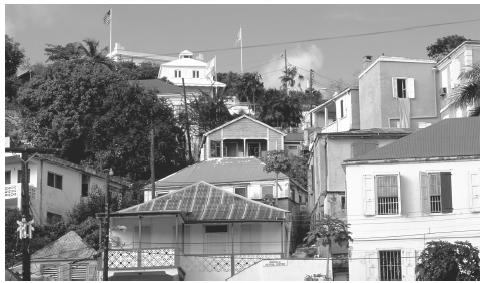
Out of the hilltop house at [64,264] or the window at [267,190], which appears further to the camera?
the window at [267,190]

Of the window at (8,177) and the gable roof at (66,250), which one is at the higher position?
the window at (8,177)

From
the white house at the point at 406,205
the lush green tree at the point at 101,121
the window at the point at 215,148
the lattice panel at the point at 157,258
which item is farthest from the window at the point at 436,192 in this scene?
the window at the point at 215,148

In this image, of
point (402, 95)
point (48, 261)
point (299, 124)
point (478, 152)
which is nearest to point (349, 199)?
point (478, 152)

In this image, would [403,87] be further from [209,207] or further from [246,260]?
[246,260]

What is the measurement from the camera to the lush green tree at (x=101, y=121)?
2889 inches

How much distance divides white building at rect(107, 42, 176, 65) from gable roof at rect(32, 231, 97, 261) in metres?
81.8

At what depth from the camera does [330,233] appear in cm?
4369

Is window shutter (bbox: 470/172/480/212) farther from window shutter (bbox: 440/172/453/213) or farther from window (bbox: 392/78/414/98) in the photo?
window (bbox: 392/78/414/98)

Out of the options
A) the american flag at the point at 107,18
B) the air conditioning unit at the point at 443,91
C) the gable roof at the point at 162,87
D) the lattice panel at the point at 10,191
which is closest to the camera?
the lattice panel at the point at 10,191

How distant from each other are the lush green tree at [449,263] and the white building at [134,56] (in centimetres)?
9595

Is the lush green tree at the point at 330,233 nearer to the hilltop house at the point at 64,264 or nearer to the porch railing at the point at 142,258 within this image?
the porch railing at the point at 142,258

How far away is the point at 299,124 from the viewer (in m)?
99.2

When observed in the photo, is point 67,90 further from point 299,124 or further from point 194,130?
point 299,124

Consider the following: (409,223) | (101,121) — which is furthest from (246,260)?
(101,121)
